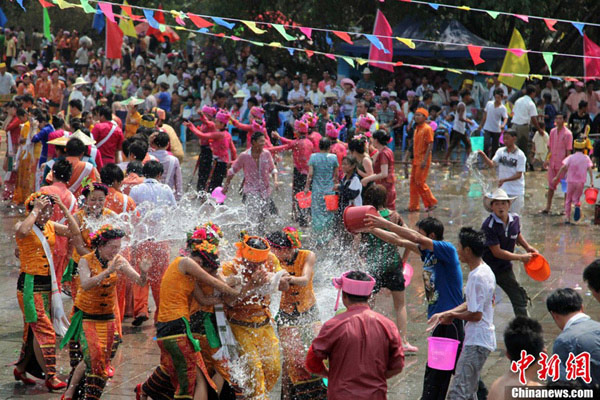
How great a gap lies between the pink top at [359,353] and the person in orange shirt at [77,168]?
17.3 ft

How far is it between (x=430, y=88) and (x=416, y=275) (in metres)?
13.0

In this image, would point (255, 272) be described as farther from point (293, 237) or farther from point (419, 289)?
point (419, 289)

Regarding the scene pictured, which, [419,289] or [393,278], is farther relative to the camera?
[419,289]

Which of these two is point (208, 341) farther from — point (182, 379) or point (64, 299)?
point (64, 299)

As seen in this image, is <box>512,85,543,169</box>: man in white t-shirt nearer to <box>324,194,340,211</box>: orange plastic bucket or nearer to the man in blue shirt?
<box>324,194,340,211</box>: orange plastic bucket

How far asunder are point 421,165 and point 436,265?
27.1 feet

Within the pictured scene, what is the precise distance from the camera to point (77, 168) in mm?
10008

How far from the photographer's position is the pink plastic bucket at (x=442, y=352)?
627 centimetres

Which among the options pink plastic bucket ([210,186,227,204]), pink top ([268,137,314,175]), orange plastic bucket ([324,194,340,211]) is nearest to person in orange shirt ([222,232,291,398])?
orange plastic bucket ([324,194,340,211])

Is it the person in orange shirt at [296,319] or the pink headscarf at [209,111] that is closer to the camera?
the person in orange shirt at [296,319]

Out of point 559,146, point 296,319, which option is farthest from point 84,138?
point 559,146

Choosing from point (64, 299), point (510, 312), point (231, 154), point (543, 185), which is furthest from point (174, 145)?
point (543, 185)

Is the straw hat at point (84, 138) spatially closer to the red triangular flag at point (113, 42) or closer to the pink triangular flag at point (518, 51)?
the red triangular flag at point (113, 42)

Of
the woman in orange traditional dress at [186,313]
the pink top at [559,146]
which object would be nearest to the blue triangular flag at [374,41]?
the pink top at [559,146]
